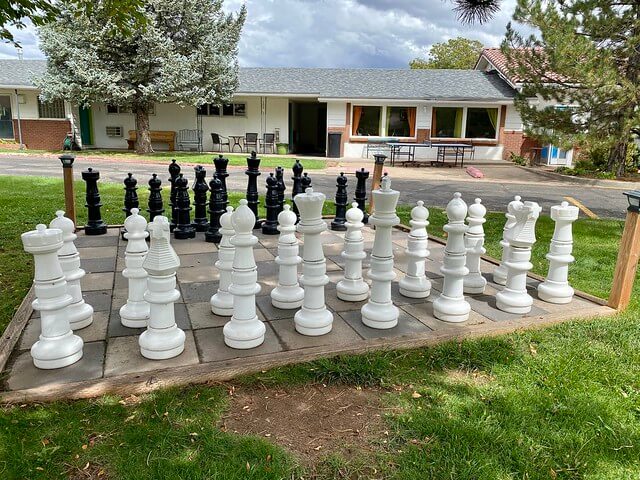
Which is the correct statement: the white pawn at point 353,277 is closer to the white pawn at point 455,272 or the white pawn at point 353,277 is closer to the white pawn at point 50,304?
the white pawn at point 455,272

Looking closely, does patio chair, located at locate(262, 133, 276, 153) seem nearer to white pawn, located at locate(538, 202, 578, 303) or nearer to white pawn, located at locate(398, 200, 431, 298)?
white pawn, located at locate(398, 200, 431, 298)

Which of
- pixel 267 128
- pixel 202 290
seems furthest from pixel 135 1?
pixel 267 128

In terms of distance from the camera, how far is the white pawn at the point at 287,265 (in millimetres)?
3926

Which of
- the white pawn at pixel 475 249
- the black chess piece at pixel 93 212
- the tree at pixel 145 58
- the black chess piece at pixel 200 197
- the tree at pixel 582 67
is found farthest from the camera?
the tree at pixel 145 58

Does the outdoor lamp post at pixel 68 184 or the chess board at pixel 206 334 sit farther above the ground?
the outdoor lamp post at pixel 68 184

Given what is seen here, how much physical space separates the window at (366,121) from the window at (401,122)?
21.5 inches

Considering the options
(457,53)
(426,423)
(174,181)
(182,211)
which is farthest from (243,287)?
(457,53)

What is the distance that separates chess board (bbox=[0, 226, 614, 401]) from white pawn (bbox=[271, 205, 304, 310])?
0.35 ft

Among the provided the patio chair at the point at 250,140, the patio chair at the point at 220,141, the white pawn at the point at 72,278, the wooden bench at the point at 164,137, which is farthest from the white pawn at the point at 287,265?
the wooden bench at the point at 164,137

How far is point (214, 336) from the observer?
350 cm

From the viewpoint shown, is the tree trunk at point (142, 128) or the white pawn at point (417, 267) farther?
the tree trunk at point (142, 128)

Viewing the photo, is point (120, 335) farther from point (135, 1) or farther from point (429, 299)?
point (135, 1)

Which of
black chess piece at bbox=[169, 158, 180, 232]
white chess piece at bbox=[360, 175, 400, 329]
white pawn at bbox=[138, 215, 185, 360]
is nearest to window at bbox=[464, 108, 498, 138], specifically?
black chess piece at bbox=[169, 158, 180, 232]

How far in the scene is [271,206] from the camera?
6.52 meters
